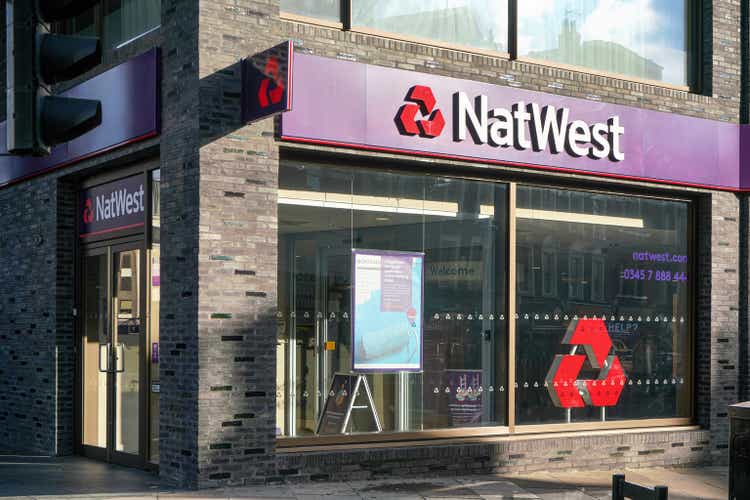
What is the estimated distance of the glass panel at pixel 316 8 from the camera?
10281 mm

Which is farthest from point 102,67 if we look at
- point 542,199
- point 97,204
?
point 542,199

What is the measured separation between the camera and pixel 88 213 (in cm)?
1212

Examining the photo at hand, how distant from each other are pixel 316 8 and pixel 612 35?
405 cm

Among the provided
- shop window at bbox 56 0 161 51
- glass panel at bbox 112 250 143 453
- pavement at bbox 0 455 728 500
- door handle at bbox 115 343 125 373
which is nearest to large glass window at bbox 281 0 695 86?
shop window at bbox 56 0 161 51

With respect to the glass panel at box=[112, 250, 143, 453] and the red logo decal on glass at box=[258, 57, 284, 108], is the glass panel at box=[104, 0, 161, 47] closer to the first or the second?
the red logo decal on glass at box=[258, 57, 284, 108]

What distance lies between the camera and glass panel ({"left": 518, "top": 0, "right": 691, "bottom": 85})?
39.1 feet

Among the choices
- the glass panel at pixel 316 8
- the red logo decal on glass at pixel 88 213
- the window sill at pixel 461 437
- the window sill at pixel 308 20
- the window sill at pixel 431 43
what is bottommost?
the window sill at pixel 461 437

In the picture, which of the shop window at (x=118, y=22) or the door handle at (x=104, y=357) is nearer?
the shop window at (x=118, y=22)

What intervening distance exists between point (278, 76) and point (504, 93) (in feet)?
9.89

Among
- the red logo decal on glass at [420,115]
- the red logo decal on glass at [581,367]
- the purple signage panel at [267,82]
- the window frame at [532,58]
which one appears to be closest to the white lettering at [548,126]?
the window frame at [532,58]

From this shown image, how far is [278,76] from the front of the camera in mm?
9180

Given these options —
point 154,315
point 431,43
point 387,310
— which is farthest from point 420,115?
point 154,315

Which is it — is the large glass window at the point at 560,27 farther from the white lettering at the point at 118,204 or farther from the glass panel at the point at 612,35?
the white lettering at the point at 118,204

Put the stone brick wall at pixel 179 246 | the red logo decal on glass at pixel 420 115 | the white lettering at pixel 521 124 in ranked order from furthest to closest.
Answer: the white lettering at pixel 521 124
the red logo decal on glass at pixel 420 115
the stone brick wall at pixel 179 246
